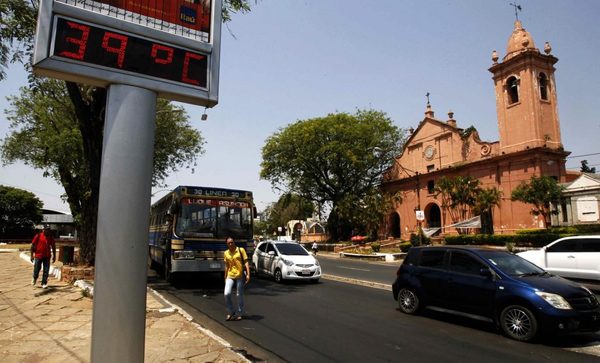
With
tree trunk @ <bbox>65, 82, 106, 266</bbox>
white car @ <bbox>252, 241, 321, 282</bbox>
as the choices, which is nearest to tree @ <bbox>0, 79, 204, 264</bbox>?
tree trunk @ <bbox>65, 82, 106, 266</bbox>

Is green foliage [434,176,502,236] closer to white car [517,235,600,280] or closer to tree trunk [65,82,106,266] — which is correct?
white car [517,235,600,280]

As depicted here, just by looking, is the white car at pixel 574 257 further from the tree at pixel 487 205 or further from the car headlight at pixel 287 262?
the tree at pixel 487 205

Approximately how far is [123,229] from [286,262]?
12.6 meters

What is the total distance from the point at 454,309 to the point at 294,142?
40.8 meters

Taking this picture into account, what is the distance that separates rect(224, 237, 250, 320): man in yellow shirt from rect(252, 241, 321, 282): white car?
6071 millimetres

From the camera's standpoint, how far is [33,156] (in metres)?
27.6

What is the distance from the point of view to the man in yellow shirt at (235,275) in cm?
915

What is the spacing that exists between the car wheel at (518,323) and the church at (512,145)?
23566 mm

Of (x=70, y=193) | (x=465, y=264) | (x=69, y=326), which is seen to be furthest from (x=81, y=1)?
(x=70, y=193)

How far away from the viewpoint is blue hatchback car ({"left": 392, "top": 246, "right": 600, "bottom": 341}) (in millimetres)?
7031

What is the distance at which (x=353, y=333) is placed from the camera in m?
7.98

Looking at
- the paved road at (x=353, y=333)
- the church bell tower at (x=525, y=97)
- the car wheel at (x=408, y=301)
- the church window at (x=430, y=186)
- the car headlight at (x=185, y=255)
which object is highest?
the church bell tower at (x=525, y=97)

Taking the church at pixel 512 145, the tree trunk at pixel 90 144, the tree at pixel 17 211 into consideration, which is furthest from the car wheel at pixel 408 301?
the tree at pixel 17 211

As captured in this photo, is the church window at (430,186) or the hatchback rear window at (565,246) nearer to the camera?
Answer: the hatchback rear window at (565,246)
